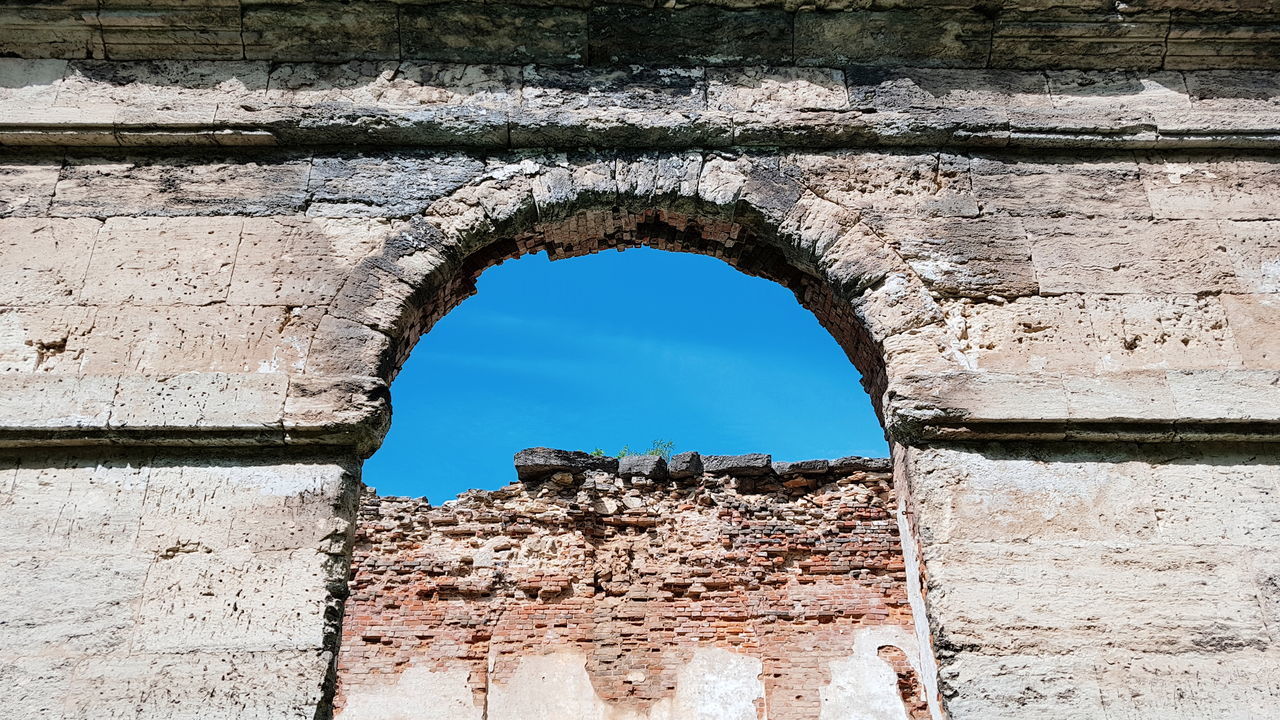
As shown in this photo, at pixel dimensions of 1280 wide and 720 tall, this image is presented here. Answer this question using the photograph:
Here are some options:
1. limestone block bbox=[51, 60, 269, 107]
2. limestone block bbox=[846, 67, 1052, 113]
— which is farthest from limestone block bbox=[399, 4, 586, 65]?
limestone block bbox=[846, 67, 1052, 113]

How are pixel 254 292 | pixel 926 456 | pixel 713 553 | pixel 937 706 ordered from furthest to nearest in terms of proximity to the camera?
pixel 713 553, pixel 254 292, pixel 926 456, pixel 937 706

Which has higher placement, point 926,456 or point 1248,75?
point 1248,75

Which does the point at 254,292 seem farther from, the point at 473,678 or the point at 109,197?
the point at 473,678

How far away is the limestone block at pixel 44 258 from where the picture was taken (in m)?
3.69

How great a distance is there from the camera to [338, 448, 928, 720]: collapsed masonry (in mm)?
8008

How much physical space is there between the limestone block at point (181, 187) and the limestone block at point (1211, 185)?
3929 mm

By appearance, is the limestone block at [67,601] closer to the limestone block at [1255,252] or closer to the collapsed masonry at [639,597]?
the limestone block at [1255,252]

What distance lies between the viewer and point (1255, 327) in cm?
364

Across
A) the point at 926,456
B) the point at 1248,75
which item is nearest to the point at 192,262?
the point at 926,456

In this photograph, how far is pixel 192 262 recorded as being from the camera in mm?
3762

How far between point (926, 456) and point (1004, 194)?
4.75 feet

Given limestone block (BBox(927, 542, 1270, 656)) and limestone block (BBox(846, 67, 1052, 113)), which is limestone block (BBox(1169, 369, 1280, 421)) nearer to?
limestone block (BBox(927, 542, 1270, 656))

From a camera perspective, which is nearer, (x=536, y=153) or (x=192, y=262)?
(x=192, y=262)

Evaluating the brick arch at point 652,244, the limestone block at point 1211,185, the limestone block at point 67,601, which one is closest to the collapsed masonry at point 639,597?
the brick arch at point 652,244
